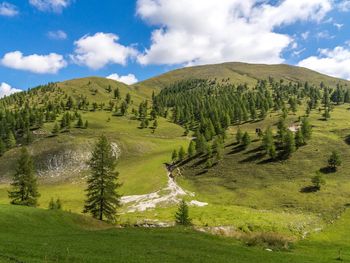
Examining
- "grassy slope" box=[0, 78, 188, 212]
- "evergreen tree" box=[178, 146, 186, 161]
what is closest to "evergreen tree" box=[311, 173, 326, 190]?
"grassy slope" box=[0, 78, 188, 212]

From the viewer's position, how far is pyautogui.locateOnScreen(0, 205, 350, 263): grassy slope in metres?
32.2

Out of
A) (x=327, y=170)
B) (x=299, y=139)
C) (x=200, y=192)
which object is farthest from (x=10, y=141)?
(x=327, y=170)

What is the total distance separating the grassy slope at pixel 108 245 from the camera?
1270 inches

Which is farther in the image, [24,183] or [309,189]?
[309,189]

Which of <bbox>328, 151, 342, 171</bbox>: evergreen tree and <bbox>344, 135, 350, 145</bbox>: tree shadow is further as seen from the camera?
<bbox>344, 135, 350, 145</bbox>: tree shadow

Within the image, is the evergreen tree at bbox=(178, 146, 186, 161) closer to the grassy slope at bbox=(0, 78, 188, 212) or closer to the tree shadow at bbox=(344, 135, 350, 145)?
the grassy slope at bbox=(0, 78, 188, 212)

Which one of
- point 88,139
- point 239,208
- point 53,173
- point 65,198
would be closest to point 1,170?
point 53,173

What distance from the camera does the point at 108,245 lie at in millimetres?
38625

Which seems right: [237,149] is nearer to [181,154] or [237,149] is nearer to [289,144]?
[181,154]

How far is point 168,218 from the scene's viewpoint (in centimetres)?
8488

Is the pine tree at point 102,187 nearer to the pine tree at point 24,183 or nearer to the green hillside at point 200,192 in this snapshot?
the green hillside at point 200,192

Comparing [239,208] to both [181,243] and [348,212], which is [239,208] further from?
[181,243]

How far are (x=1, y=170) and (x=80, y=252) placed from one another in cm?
13585

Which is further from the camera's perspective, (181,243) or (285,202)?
(285,202)
